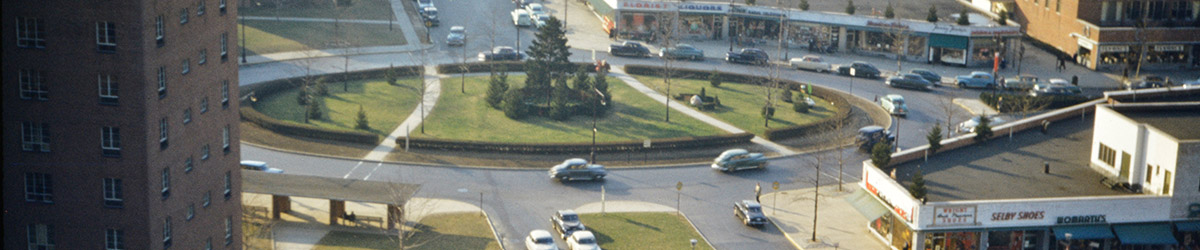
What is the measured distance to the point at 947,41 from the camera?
4820 inches

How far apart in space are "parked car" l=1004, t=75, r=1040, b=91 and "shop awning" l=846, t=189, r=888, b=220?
44.9 metres

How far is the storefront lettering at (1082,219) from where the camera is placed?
2512 inches

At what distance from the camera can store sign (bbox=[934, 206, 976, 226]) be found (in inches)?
2478

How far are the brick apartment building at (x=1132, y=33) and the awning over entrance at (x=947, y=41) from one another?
1050 centimetres

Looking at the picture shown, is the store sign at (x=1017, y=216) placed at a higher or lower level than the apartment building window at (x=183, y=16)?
lower

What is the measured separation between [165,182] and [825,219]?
3771cm

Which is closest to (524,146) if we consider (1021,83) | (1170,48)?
(1021,83)

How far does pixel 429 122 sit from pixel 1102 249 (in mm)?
48285

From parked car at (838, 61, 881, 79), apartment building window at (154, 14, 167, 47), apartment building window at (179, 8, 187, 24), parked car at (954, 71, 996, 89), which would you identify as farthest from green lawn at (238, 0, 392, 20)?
apartment building window at (154, 14, 167, 47)

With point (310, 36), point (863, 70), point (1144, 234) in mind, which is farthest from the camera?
point (310, 36)

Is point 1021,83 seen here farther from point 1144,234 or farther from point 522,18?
point 522,18

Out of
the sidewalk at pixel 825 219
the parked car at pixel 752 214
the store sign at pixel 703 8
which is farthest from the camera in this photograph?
the store sign at pixel 703 8

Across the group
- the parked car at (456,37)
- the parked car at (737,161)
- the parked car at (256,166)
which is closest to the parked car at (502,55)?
the parked car at (456,37)

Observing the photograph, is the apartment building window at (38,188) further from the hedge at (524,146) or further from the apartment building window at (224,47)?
the hedge at (524,146)
